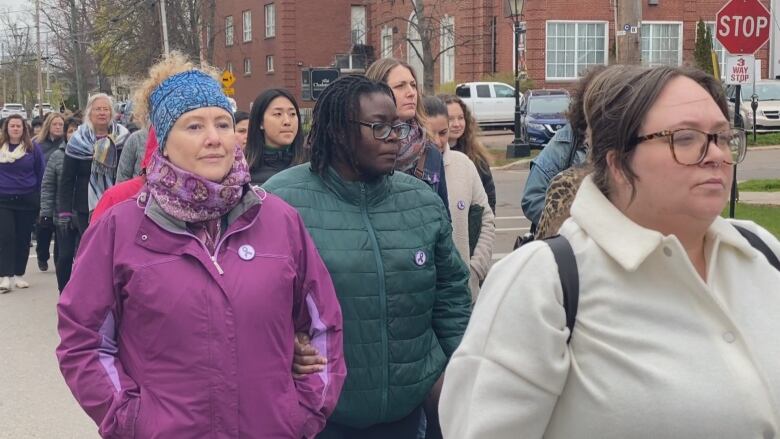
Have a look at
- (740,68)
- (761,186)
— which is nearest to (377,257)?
(740,68)

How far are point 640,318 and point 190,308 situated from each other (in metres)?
1.37

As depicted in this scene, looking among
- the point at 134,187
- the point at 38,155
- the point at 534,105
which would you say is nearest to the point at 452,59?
the point at 534,105

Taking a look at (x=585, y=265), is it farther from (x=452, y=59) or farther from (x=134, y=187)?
(x=452, y=59)

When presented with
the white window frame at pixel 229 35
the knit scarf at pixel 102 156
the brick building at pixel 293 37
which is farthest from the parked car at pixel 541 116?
the white window frame at pixel 229 35

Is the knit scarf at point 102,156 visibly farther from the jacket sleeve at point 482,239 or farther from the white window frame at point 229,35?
the white window frame at point 229,35

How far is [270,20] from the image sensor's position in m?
53.5

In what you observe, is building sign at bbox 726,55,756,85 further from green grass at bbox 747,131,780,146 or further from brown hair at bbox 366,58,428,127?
green grass at bbox 747,131,780,146

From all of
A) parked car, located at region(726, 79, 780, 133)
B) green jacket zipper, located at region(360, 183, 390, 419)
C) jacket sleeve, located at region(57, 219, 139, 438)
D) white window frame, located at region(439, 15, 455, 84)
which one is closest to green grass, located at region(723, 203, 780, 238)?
green jacket zipper, located at region(360, 183, 390, 419)

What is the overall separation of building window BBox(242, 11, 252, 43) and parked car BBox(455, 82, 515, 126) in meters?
24.3

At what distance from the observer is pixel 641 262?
203 cm

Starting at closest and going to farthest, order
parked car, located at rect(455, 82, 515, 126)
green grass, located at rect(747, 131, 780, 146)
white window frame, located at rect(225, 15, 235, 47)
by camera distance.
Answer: green grass, located at rect(747, 131, 780, 146) < parked car, located at rect(455, 82, 515, 126) < white window frame, located at rect(225, 15, 235, 47)

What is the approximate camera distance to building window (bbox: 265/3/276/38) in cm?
5272

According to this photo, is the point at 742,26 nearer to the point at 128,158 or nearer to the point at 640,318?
the point at 128,158

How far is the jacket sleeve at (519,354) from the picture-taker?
202cm
